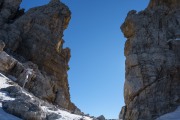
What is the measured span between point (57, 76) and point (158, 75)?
28.5 meters

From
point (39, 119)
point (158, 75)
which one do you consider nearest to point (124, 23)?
point (158, 75)

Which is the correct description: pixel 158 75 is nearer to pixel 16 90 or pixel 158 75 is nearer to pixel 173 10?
pixel 173 10

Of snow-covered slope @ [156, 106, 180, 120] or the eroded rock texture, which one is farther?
the eroded rock texture

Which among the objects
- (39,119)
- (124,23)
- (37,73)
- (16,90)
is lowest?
(39,119)

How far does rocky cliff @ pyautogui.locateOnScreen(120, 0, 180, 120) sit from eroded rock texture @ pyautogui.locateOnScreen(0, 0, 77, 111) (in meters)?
16.8

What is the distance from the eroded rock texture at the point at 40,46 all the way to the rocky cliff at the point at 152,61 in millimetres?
16795

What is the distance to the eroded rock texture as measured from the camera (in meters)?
55.5

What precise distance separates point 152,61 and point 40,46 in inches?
1142

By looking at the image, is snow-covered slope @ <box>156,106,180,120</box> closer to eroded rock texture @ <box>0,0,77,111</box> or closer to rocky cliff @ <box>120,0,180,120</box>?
rocky cliff @ <box>120,0,180,120</box>

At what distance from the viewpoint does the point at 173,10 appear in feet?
200

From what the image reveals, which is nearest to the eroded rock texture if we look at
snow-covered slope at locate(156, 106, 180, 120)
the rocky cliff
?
the rocky cliff

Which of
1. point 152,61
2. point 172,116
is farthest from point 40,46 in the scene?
point 172,116

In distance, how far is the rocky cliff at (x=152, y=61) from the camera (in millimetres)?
46750

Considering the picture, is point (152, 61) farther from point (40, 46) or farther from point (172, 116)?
point (40, 46)
